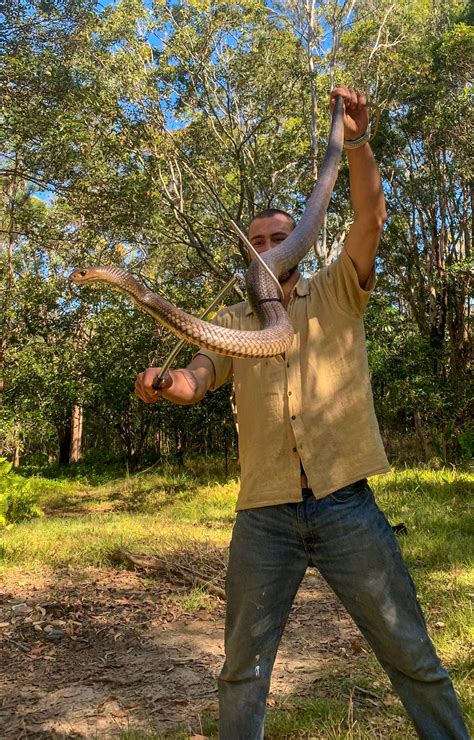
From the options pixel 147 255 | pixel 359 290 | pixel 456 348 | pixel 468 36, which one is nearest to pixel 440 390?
pixel 456 348

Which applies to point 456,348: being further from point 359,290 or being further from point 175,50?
point 359,290

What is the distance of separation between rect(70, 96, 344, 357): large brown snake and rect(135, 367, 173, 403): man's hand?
241mm

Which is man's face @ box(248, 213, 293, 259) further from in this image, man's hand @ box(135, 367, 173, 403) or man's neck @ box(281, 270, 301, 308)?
man's hand @ box(135, 367, 173, 403)

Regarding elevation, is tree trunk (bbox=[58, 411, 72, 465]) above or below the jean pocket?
below

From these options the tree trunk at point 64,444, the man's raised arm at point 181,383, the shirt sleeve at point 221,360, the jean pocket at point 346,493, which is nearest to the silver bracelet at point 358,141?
the shirt sleeve at point 221,360

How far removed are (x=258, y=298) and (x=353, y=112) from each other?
0.83 meters

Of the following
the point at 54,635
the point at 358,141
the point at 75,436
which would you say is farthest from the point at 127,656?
the point at 75,436

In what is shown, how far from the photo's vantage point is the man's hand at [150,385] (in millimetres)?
1867

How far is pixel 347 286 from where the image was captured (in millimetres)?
2025

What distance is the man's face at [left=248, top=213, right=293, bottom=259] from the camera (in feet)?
7.47

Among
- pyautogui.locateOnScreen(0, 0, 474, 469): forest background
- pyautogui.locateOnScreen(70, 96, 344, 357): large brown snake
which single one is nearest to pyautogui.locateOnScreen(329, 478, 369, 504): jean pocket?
pyautogui.locateOnScreen(70, 96, 344, 357): large brown snake

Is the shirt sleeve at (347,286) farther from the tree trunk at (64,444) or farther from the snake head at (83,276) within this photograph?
the tree trunk at (64,444)

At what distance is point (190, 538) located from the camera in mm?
6508

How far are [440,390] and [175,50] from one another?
8174mm
